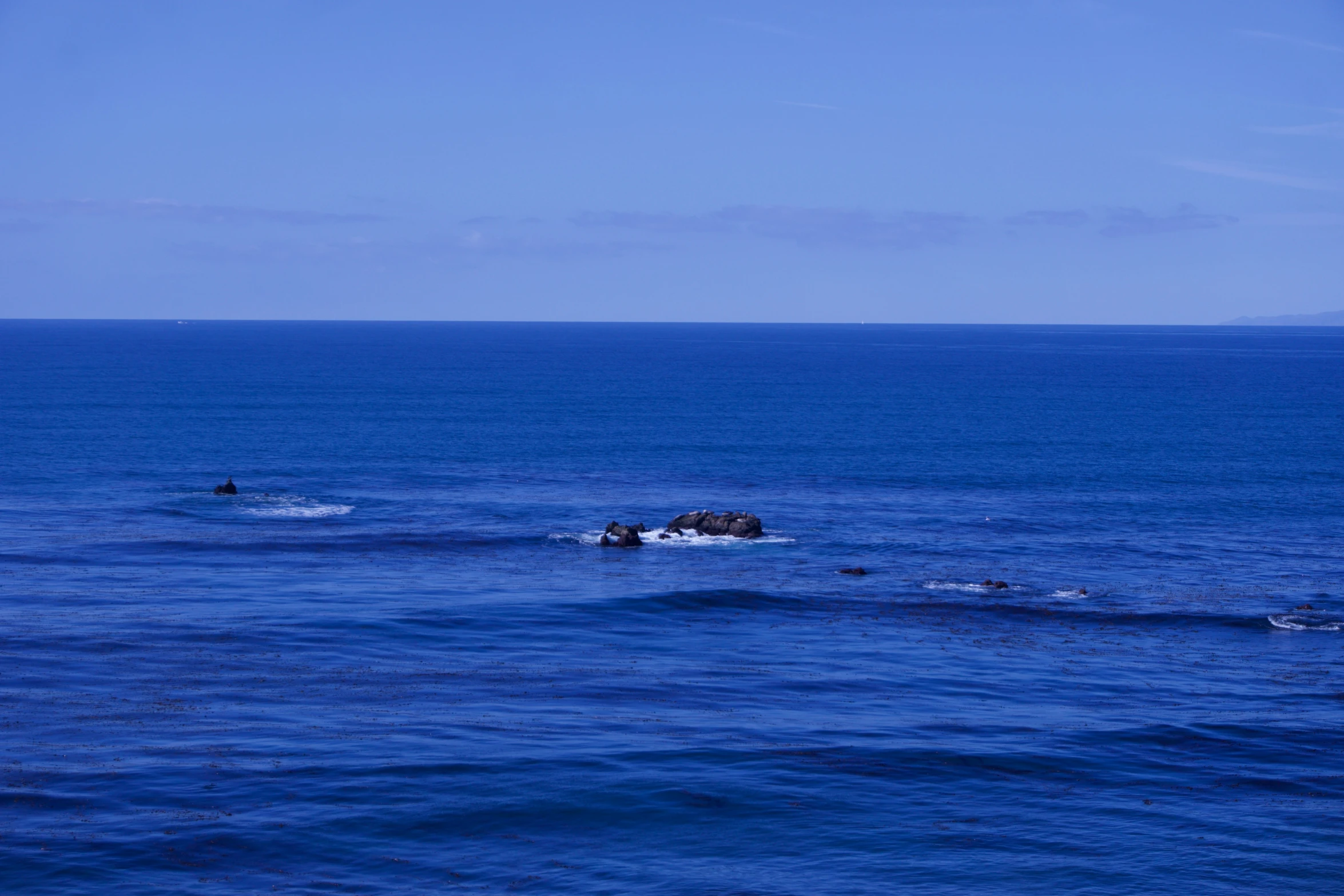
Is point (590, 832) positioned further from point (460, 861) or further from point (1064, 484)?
point (1064, 484)

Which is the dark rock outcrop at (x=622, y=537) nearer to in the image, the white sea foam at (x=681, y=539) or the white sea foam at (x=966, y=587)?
the white sea foam at (x=681, y=539)

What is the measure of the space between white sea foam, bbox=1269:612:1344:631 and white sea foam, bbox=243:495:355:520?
60607 millimetres

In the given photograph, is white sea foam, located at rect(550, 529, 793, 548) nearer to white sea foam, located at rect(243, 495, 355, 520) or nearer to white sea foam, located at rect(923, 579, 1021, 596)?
white sea foam, located at rect(923, 579, 1021, 596)

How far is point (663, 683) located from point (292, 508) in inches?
1949

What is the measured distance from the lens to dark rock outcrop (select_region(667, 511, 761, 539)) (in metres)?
83.1

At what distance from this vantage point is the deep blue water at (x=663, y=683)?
113 feet

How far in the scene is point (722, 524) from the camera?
83812 mm

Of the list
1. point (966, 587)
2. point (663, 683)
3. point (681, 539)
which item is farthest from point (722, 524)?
point (663, 683)

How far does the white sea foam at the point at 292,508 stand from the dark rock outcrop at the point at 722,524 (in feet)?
82.0

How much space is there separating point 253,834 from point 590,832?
9.35m

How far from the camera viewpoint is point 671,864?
34.2 meters

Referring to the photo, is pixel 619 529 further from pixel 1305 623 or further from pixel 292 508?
pixel 1305 623

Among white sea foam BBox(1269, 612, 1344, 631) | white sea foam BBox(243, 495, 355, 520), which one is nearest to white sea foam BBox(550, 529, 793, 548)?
white sea foam BBox(243, 495, 355, 520)

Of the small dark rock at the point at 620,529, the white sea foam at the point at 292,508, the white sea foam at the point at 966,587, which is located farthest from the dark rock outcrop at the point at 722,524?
the white sea foam at the point at 292,508
